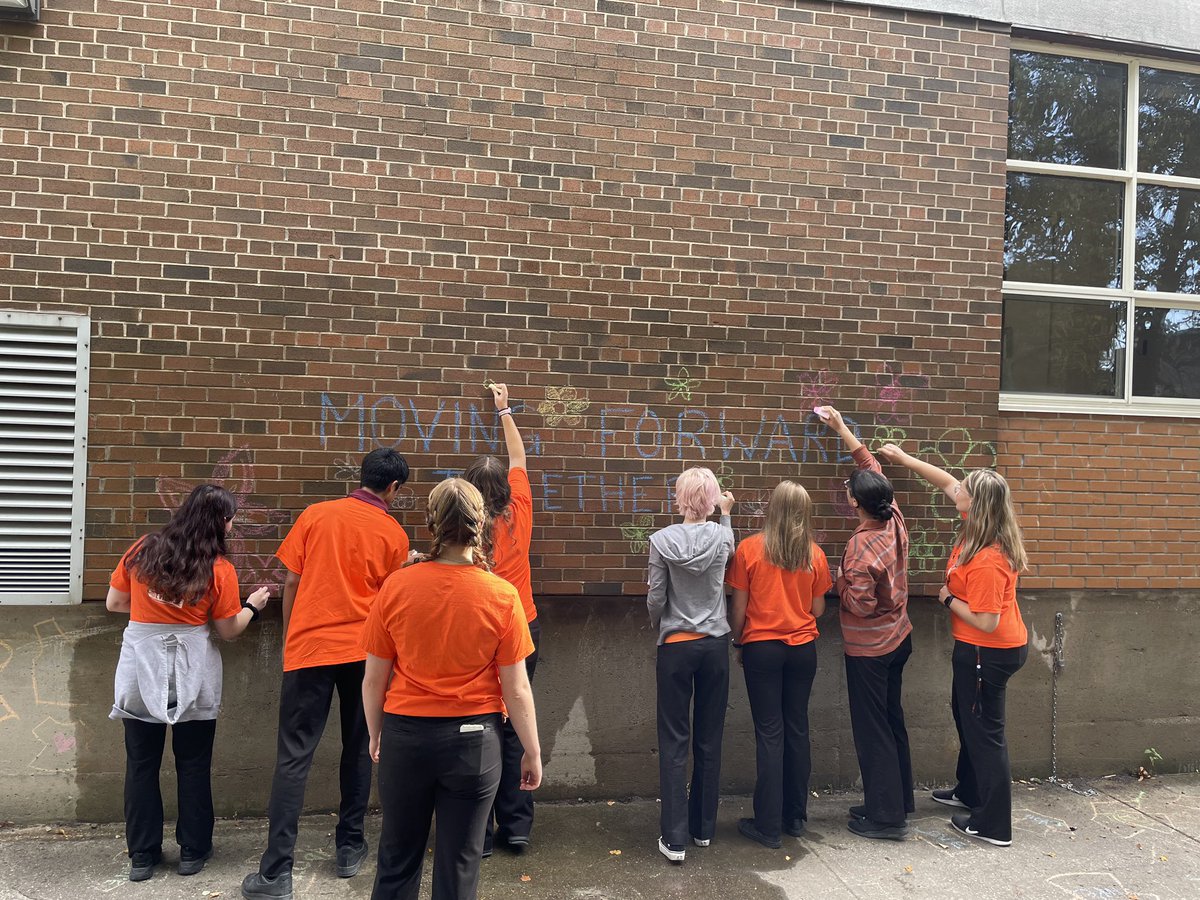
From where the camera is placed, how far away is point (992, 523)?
4.17 m

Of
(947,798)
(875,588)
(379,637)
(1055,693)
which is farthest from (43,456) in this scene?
(1055,693)

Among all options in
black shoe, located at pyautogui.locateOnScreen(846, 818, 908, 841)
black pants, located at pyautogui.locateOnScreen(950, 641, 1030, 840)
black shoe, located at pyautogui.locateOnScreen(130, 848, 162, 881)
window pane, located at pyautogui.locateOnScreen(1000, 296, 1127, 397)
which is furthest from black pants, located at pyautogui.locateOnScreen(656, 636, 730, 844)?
window pane, located at pyautogui.locateOnScreen(1000, 296, 1127, 397)

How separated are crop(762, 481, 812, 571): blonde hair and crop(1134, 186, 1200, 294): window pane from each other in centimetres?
342

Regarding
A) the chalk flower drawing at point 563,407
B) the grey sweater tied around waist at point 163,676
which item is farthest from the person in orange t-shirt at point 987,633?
the grey sweater tied around waist at point 163,676

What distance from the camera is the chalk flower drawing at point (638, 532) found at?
4.76 meters

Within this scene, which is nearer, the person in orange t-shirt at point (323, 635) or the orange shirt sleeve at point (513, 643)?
the orange shirt sleeve at point (513, 643)

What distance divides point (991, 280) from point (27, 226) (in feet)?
18.4

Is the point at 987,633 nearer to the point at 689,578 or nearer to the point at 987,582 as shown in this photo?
the point at 987,582

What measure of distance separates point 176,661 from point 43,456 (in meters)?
1.54

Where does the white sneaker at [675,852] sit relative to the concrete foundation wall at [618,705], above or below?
below

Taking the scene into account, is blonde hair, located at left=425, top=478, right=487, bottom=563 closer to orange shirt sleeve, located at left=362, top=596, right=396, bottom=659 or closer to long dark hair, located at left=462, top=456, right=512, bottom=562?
orange shirt sleeve, located at left=362, top=596, right=396, bottom=659

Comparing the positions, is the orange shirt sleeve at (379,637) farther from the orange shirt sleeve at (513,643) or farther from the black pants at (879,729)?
the black pants at (879,729)

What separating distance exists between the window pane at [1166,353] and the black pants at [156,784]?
617 centimetres

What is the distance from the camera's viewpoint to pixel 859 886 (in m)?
3.82
